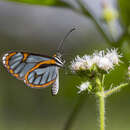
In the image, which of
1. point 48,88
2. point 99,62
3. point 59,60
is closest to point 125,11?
point 99,62

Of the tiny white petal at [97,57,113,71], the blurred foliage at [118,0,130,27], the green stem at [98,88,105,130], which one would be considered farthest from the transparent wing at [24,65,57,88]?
the blurred foliage at [118,0,130,27]

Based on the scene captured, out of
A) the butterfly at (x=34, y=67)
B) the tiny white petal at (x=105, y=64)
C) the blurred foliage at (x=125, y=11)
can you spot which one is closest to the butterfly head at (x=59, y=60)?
the butterfly at (x=34, y=67)

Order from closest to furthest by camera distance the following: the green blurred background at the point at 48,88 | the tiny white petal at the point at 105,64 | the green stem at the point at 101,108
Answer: the green stem at the point at 101,108
the tiny white petal at the point at 105,64
the green blurred background at the point at 48,88

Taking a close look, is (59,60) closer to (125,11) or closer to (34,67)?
(34,67)

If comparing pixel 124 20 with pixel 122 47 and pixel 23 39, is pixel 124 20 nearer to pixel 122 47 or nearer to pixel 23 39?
pixel 122 47

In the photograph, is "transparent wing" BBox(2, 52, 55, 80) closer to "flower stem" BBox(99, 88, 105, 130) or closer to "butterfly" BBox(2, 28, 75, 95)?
"butterfly" BBox(2, 28, 75, 95)

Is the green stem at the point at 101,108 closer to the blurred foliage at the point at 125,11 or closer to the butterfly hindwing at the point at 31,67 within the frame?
the butterfly hindwing at the point at 31,67
